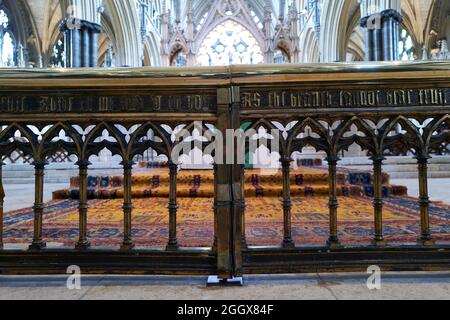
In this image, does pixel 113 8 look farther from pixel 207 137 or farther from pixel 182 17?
pixel 207 137

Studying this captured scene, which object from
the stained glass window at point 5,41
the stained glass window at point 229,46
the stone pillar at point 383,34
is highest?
the stained glass window at point 229,46

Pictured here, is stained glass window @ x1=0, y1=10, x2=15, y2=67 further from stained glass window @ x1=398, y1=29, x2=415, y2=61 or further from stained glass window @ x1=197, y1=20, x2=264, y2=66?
stained glass window @ x1=398, y1=29, x2=415, y2=61

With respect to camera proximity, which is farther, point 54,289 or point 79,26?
point 79,26

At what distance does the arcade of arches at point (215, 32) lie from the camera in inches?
385

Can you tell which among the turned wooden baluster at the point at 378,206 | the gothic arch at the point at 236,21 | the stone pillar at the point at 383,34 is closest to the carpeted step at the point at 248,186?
the turned wooden baluster at the point at 378,206

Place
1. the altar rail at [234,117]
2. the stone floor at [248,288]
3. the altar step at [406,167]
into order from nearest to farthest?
the stone floor at [248,288], the altar rail at [234,117], the altar step at [406,167]

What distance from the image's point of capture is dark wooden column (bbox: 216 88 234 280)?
151 cm

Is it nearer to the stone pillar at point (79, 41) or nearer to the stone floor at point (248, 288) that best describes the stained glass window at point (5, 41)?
the stone pillar at point (79, 41)

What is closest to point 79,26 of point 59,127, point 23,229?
point 23,229

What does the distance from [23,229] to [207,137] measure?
1.68m

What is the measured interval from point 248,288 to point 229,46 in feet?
77.4

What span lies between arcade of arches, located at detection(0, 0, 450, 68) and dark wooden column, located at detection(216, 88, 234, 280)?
8.79m

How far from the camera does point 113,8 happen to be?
13.5m

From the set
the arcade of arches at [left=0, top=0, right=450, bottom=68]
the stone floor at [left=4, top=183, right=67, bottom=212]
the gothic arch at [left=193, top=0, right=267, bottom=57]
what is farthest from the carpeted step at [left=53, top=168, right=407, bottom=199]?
the gothic arch at [left=193, top=0, right=267, bottom=57]
